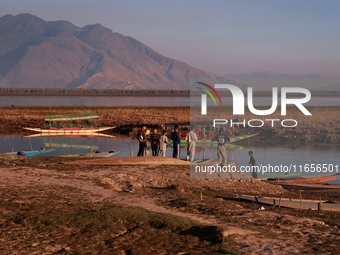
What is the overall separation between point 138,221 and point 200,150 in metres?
22.9

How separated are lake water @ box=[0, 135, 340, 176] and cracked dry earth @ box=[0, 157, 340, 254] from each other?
11526 mm

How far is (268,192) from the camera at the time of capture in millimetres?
20578

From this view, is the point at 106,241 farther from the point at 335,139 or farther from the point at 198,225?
the point at 335,139

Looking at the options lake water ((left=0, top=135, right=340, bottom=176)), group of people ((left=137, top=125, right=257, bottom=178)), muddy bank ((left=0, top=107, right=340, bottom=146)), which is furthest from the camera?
muddy bank ((left=0, top=107, right=340, bottom=146))

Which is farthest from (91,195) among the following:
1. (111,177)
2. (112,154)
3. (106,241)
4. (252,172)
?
(112,154)

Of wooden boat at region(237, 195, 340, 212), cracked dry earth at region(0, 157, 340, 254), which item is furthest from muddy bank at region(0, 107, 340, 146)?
wooden boat at region(237, 195, 340, 212)

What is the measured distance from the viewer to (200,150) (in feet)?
116

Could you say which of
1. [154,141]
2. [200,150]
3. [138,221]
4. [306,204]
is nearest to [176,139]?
[154,141]

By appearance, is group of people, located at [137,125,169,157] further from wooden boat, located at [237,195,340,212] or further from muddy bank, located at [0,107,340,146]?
muddy bank, located at [0,107,340,146]

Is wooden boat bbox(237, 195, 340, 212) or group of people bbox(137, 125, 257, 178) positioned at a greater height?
group of people bbox(137, 125, 257, 178)

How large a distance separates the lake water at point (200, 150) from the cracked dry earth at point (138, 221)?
37.8ft

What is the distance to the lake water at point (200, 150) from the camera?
31.9 m

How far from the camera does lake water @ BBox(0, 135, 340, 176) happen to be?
105 feet

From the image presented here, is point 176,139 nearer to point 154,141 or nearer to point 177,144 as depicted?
point 177,144
